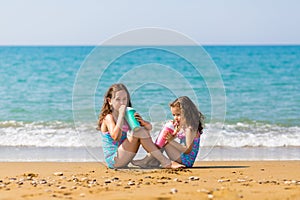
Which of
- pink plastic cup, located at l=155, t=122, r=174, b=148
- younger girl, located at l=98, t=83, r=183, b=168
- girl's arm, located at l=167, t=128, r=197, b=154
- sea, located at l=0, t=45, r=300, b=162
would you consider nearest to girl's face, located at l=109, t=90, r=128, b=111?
younger girl, located at l=98, t=83, r=183, b=168

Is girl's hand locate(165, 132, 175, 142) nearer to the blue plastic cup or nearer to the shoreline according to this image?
the blue plastic cup

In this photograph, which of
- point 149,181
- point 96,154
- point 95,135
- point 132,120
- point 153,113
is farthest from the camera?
point 153,113

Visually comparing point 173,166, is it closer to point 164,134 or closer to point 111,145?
point 164,134

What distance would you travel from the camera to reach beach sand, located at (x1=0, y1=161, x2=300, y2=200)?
5277mm

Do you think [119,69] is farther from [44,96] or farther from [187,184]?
[187,184]

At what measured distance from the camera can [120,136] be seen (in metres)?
7.05

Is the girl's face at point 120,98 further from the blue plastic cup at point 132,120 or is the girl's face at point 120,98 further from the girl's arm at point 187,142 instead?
the girl's arm at point 187,142

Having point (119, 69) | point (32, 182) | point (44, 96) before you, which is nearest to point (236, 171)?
point (32, 182)

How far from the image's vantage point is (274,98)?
1998 cm

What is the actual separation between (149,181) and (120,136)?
112cm

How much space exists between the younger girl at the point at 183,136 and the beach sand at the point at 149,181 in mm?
205

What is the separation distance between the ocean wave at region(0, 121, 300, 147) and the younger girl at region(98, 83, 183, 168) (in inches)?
112

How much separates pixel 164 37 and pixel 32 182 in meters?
3.26

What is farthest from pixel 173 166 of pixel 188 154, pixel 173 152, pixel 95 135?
pixel 95 135
